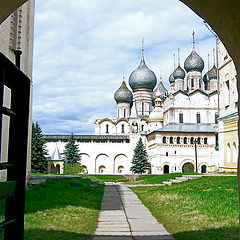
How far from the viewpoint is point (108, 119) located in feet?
202

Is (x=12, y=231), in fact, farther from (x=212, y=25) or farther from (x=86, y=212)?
(x=86, y=212)

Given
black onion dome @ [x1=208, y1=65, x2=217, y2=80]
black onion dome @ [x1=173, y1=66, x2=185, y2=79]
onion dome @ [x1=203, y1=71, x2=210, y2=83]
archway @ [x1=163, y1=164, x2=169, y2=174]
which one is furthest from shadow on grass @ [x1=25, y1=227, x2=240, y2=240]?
onion dome @ [x1=203, y1=71, x2=210, y2=83]

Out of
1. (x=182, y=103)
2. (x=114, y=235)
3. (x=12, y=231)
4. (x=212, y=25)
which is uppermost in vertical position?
(x=182, y=103)

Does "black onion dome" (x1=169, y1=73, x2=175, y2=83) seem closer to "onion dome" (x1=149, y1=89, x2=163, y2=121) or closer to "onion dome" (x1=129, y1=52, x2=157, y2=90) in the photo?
"onion dome" (x1=129, y1=52, x2=157, y2=90)

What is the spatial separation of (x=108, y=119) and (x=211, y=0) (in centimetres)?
5855

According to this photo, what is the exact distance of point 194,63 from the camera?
5441cm

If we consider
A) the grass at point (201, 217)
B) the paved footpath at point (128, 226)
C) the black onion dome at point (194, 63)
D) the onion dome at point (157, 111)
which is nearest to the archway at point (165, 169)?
the onion dome at point (157, 111)

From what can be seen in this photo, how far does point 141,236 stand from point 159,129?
137ft

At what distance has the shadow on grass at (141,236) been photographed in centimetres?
539

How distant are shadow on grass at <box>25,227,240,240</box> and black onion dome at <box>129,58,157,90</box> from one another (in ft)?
181

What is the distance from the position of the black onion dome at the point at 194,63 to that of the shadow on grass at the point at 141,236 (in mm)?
50004

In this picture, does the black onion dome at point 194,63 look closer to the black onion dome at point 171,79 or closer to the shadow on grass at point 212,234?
the black onion dome at point 171,79

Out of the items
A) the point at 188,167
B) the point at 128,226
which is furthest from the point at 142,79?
the point at 128,226

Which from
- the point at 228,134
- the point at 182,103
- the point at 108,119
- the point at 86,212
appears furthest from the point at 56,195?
the point at 108,119
